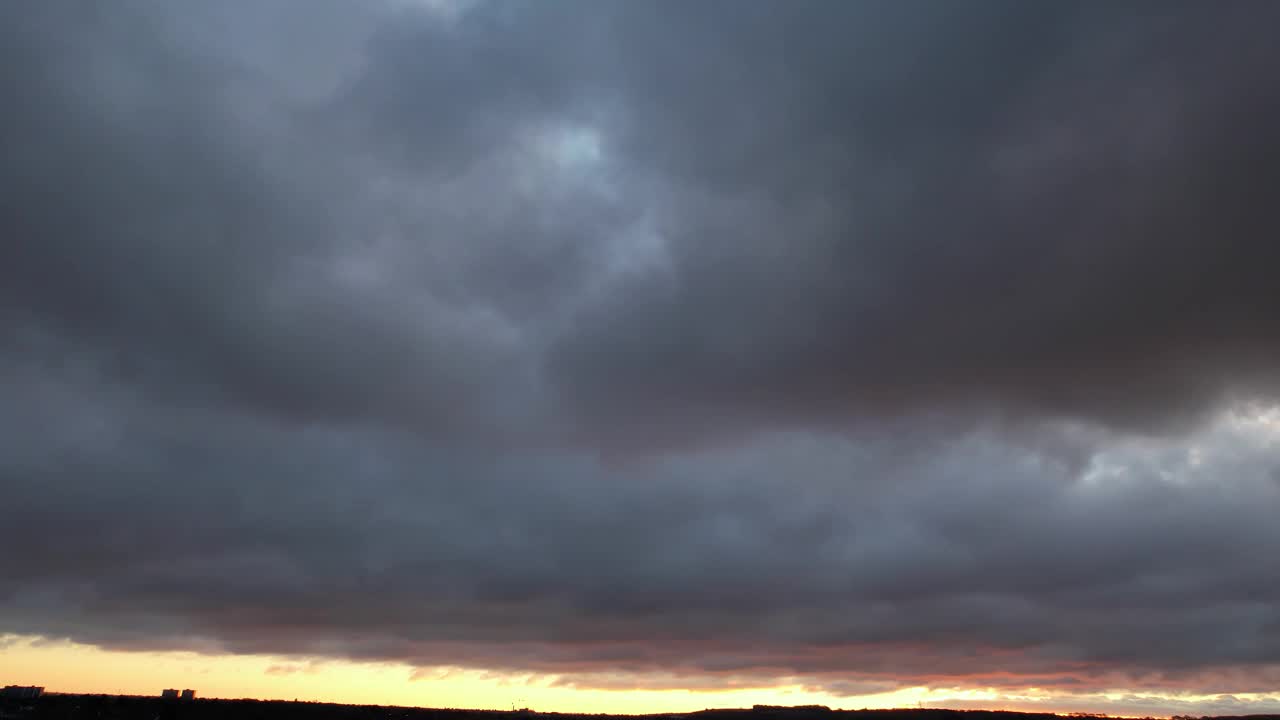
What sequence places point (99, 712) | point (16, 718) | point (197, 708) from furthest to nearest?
point (197, 708) → point (99, 712) → point (16, 718)

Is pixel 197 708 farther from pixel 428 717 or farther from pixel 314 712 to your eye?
pixel 428 717

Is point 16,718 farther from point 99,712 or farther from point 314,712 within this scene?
point 314,712

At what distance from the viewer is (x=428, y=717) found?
644 feet

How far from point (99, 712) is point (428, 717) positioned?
60.3 m

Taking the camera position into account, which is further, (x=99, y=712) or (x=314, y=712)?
(x=314, y=712)

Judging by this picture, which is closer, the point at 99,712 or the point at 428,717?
the point at 99,712

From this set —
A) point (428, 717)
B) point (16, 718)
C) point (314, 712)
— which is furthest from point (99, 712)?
point (428, 717)

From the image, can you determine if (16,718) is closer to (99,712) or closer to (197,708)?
(99,712)

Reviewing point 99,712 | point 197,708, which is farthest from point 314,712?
point 99,712

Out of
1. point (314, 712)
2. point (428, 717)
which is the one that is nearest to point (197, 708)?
point (314, 712)

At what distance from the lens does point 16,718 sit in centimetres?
14925

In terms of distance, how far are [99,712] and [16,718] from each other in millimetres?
18619

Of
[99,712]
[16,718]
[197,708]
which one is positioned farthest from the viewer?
[197,708]

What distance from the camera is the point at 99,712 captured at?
166750 mm
